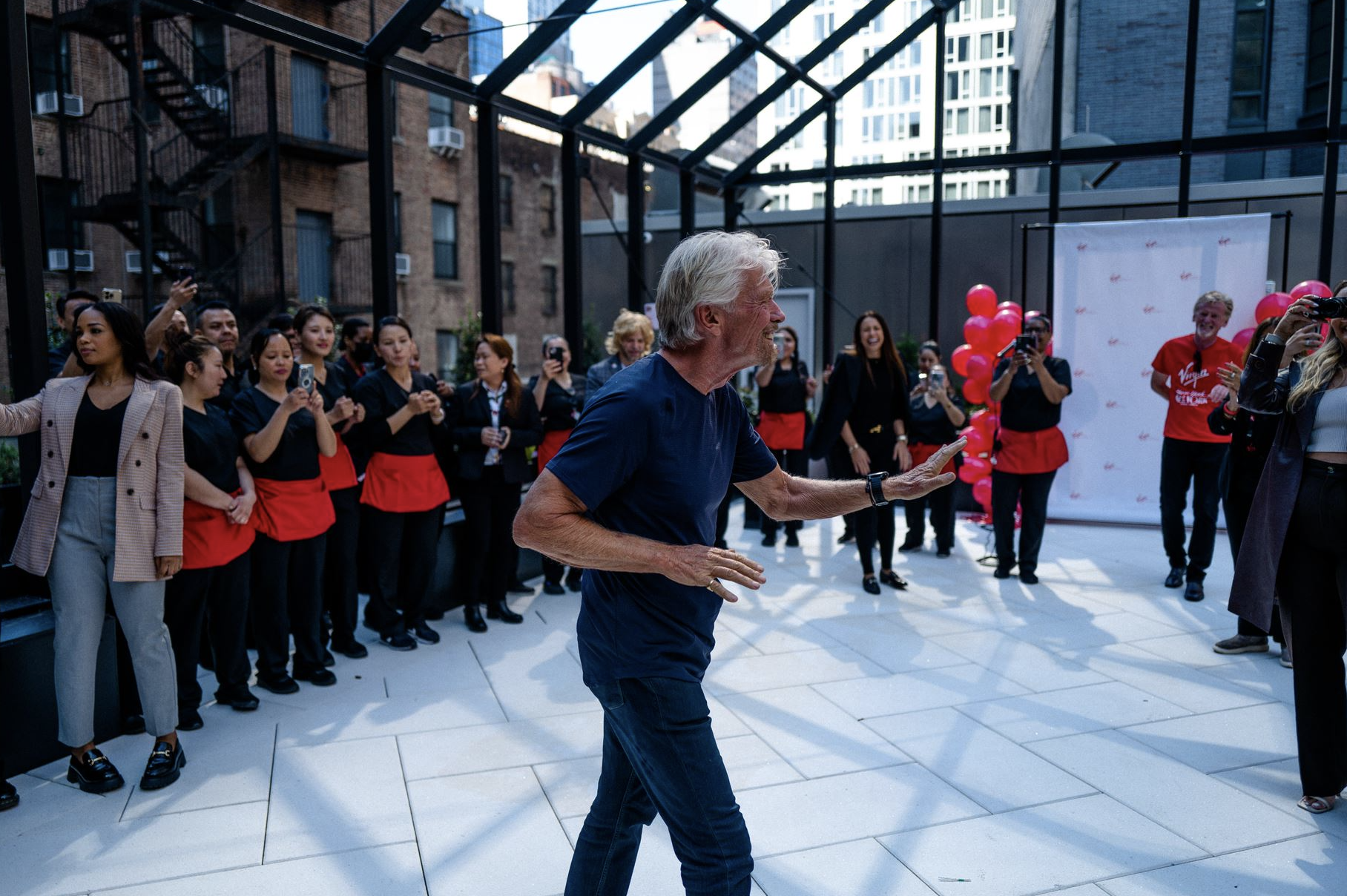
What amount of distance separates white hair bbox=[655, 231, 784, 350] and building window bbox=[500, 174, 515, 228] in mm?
23729

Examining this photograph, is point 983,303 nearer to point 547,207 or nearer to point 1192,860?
point 1192,860

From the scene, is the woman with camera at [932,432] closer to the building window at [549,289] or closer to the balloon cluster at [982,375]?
the balloon cluster at [982,375]

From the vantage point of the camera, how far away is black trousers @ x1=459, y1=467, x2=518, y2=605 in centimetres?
561

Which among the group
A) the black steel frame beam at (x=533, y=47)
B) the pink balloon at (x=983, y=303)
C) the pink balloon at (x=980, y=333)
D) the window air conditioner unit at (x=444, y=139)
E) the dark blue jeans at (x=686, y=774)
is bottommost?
the dark blue jeans at (x=686, y=774)

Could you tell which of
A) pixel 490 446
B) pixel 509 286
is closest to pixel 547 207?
pixel 509 286

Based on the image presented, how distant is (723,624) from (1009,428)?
7.97ft

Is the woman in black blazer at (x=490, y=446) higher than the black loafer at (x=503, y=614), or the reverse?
the woman in black blazer at (x=490, y=446)

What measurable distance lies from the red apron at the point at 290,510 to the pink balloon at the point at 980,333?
5.16 meters

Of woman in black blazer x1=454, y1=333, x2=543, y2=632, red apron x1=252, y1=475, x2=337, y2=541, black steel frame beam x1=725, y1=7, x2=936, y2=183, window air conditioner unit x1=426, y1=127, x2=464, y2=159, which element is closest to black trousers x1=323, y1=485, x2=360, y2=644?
red apron x1=252, y1=475, x2=337, y2=541

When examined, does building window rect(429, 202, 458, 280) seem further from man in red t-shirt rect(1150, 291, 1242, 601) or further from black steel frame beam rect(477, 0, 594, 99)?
man in red t-shirt rect(1150, 291, 1242, 601)

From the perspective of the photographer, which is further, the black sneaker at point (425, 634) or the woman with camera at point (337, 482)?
the black sneaker at point (425, 634)

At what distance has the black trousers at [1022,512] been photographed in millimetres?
6566

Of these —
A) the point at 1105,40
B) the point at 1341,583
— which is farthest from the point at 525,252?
the point at 1341,583

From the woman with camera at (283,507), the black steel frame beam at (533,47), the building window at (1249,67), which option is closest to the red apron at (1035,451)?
the black steel frame beam at (533,47)
